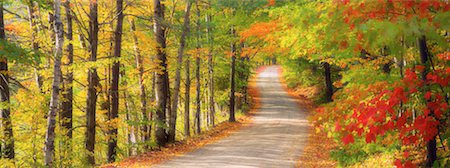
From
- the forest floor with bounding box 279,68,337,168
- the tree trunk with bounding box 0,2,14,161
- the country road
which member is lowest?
the forest floor with bounding box 279,68,337,168

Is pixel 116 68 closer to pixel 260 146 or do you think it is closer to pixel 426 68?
pixel 260 146

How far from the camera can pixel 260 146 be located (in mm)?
15117

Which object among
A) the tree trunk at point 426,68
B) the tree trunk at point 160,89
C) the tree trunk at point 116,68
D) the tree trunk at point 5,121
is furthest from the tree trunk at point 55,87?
the tree trunk at point 426,68

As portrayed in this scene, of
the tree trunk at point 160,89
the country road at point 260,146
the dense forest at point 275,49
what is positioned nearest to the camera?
the dense forest at point 275,49

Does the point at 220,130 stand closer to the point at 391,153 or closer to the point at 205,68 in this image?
the point at 205,68

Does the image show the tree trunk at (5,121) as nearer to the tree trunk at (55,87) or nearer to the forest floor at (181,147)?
the tree trunk at (55,87)

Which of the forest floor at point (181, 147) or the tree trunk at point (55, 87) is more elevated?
the tree trunk at point (55, 87)

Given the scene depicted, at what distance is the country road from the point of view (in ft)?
38.9

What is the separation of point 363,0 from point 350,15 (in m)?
0.59

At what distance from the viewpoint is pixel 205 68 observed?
24.0 meters

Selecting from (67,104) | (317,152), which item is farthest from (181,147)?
(317,152)

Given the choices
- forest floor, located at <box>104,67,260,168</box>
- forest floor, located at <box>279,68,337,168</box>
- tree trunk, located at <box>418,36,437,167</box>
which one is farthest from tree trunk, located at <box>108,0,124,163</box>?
tree trunk, located at <box>418,36,437,167</box>

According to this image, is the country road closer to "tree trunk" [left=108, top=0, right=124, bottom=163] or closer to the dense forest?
the dense forest

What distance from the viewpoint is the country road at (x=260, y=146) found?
38.9 ft
